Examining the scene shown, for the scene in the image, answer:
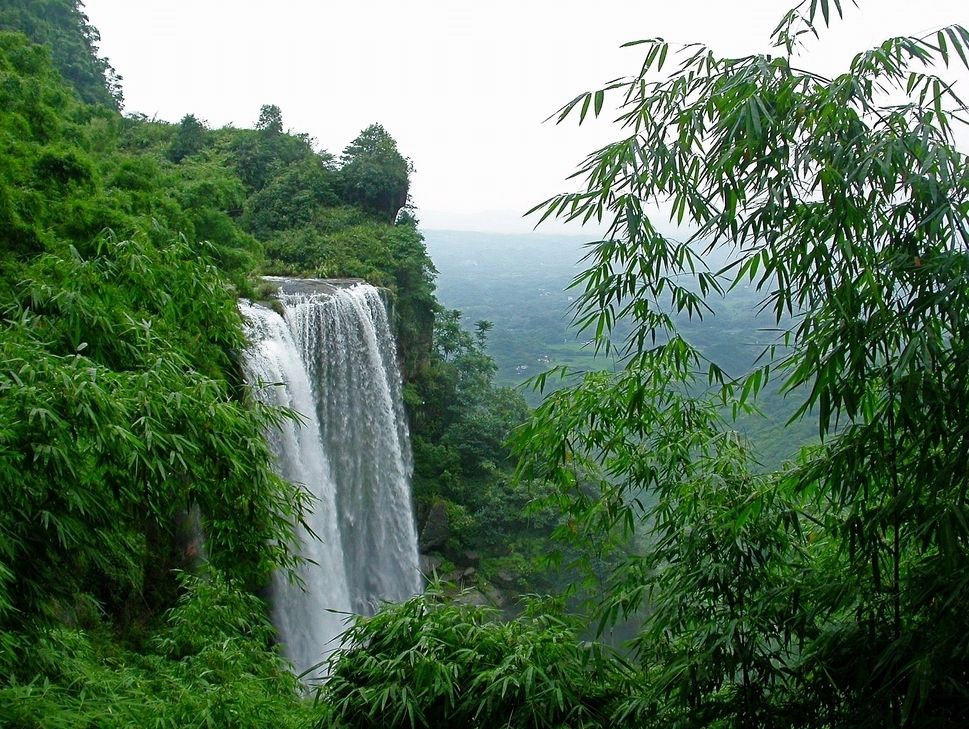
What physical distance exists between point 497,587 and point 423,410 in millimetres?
3851

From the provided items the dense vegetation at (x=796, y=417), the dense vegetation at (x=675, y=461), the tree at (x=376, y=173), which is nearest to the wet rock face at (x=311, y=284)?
the tree at (x=376, y=173)

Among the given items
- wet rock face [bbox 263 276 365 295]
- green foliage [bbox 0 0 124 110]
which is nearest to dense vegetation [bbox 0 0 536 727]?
wet rock face [bbox 263 276 365 295]

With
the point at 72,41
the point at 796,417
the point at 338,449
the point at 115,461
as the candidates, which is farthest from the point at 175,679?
the point at 72,41

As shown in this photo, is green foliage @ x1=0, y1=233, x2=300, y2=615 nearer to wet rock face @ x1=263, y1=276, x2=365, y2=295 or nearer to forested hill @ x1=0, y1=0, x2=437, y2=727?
forested hill @ x1=0, y1=0, x2=437, y2=727

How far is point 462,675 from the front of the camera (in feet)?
9.33

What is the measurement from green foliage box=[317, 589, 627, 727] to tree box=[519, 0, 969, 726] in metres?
0.31

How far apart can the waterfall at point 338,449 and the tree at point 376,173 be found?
435 cm

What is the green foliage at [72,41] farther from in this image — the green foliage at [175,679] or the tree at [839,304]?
the tree at [839,304]

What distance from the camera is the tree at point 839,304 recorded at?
6.57ft

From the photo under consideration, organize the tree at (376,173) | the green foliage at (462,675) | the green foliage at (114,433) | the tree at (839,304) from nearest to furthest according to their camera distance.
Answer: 1. the tree at (839,304)
2. the green foliage at (114,433)
3. the green foliage at (462,675)
4. the tree at (376,173)

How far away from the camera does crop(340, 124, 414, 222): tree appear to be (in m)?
16.7

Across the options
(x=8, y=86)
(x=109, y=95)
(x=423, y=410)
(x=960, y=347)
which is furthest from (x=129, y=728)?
(x=109, y=95)

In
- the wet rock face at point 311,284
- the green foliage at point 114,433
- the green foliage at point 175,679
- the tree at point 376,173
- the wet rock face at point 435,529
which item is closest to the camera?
the green foliage at point 114,433

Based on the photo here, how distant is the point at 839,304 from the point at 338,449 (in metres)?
10.5
